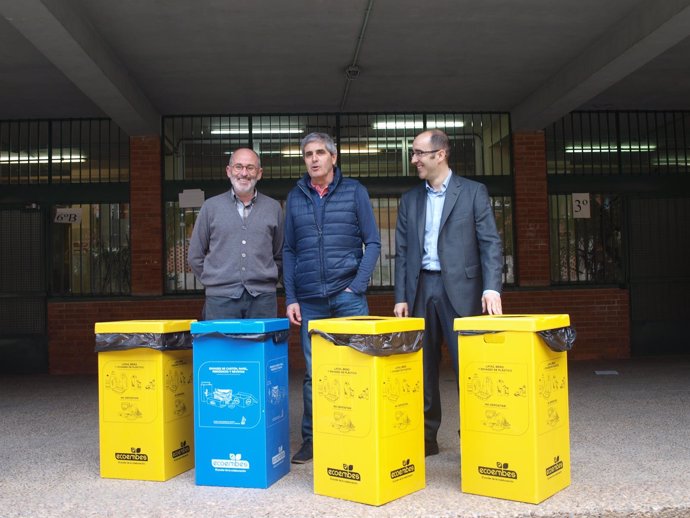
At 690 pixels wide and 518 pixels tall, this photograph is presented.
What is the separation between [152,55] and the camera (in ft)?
20.6

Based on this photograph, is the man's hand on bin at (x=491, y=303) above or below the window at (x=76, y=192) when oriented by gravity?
below

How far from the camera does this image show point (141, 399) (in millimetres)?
3566

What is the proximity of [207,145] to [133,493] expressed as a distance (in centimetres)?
588

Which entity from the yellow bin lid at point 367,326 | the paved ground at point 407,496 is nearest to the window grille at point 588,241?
the paved ground at point 407,496

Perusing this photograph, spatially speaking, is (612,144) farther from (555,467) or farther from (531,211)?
(555,467)

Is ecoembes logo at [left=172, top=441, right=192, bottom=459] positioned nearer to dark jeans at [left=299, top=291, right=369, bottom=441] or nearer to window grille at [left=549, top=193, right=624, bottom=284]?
dark jeans at [left=299, top=291, right=369, bottom=441]

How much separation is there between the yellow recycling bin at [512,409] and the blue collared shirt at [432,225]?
711 mm

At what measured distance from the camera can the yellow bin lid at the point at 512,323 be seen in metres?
3.03

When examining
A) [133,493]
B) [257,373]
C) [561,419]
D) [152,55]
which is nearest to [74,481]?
[133,493]

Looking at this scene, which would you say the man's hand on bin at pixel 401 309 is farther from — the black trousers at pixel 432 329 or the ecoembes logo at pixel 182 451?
Result: the ecoembes logo at pixel 182 451

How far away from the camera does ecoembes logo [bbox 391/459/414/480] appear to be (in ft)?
10.2

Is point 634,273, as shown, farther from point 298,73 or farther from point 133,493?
point 133,493

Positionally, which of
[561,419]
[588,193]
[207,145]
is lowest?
[561,419]

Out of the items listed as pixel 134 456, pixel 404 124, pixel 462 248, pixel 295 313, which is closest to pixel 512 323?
pixel 462 248
